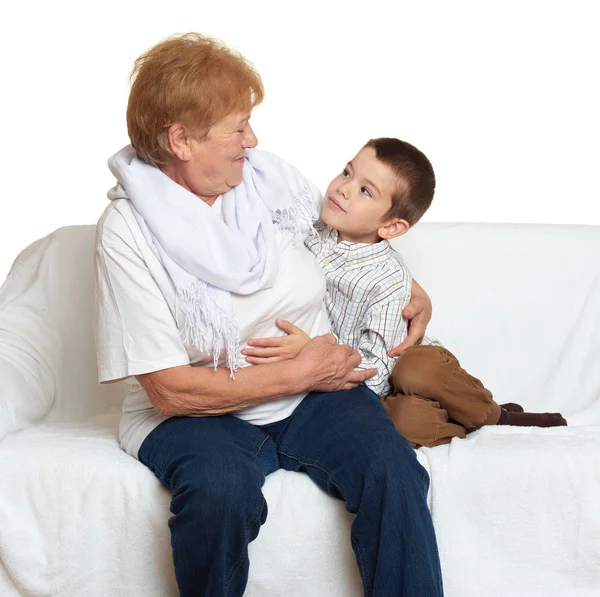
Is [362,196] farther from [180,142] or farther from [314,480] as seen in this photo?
[314,480]

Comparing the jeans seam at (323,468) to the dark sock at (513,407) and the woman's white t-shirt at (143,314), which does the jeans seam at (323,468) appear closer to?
the woman's white t-shirt at (143,314)

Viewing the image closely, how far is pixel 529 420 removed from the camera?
318 centimetres

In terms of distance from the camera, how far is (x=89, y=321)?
3.44m

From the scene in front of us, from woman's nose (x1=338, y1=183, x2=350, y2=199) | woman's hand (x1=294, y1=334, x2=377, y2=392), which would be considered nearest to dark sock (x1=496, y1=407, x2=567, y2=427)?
woman's hand (x1=294, y1=334, x2=377, y2=392)

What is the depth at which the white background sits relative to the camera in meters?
4.27

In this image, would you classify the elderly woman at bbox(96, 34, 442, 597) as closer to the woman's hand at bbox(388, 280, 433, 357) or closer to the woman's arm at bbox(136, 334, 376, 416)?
the woman's arm at bbox(136, 334, 376, 416)

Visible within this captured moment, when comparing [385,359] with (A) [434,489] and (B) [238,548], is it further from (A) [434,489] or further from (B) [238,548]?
(B) [238,548]

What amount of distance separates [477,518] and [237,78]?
1.22 metres

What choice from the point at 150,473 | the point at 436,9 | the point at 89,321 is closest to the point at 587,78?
the point at 436,9

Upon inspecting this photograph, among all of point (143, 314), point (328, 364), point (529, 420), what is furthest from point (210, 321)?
point (529, 420)

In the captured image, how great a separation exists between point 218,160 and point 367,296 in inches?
23.5

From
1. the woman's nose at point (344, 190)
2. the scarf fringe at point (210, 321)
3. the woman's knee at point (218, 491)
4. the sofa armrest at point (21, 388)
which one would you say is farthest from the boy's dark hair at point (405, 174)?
the sofa armrest at point (21, 388)

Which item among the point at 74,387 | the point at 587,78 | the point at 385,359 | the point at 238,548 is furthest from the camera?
the point at 587,78

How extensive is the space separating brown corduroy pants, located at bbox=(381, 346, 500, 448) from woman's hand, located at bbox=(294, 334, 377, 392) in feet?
0.46
